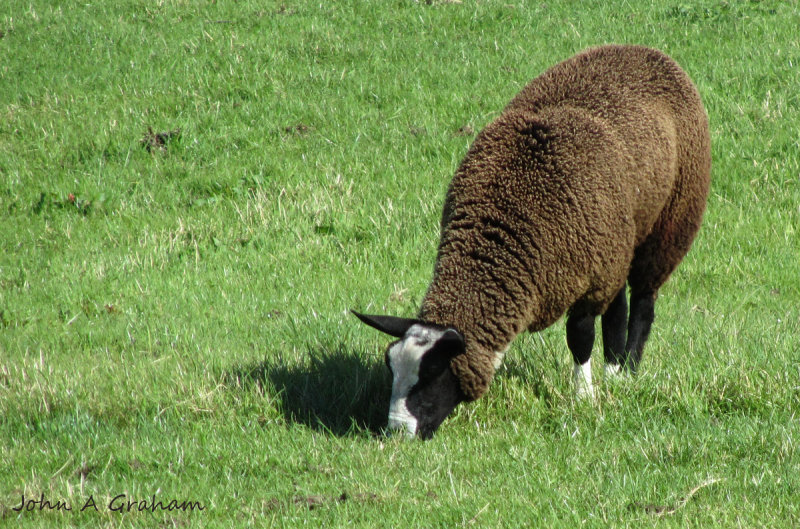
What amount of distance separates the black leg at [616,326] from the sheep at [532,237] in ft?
1.84

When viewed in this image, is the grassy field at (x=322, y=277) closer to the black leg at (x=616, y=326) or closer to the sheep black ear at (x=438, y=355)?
the black leg at (x=616, y=326)

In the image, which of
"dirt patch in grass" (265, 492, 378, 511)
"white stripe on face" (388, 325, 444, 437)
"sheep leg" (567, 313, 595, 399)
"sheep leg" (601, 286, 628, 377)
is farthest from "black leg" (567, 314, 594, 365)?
"dirt patch in grass" (265, 492, 378, 511)

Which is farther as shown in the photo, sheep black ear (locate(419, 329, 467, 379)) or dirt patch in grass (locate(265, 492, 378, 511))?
sheep black ear (locate(419, 329, 467, 379))

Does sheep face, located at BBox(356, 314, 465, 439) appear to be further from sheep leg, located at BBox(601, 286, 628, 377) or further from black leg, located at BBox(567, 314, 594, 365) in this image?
sheep leg, located at BBox(601, 286, 628, 377)

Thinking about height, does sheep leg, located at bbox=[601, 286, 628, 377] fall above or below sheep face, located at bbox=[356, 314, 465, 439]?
below

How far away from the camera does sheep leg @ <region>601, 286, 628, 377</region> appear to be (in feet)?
19.0

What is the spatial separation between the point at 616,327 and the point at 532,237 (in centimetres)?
143

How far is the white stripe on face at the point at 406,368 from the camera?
4605 millimetres

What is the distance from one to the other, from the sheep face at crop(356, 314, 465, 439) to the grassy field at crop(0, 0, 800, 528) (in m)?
0.15

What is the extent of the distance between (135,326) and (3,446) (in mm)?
1848

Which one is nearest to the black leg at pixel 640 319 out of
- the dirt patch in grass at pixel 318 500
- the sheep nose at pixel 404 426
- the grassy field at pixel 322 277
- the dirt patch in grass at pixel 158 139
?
the grassy field at pixel 322 277
